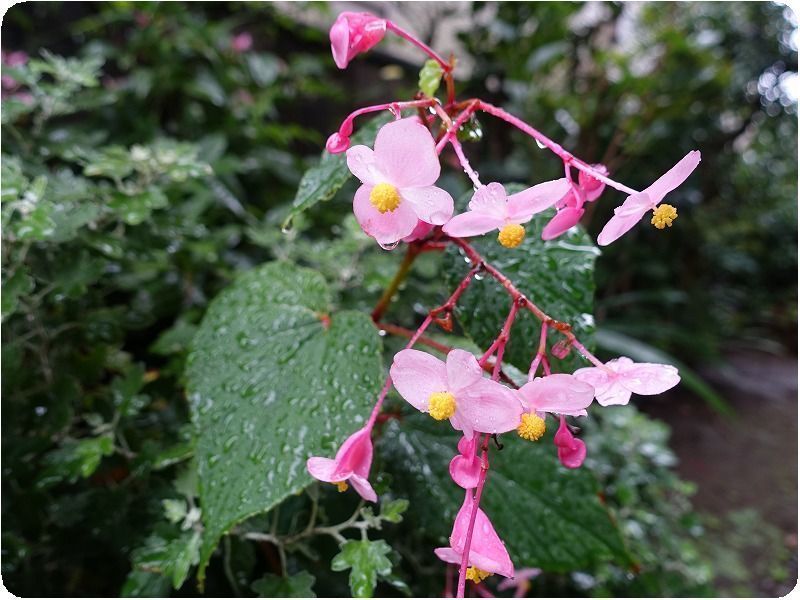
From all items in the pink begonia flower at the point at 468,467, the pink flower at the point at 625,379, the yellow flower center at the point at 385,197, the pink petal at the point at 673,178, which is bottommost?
the pink begonia flower at the point at 468,467

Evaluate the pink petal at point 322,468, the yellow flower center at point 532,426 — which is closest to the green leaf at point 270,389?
the pink petal at point 322,468

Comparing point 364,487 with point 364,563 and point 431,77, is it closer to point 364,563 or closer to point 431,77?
point 364,563

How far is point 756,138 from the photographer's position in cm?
299

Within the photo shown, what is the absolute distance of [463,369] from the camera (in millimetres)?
330

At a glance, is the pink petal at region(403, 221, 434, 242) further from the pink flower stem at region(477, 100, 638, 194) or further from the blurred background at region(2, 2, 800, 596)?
the blurred background at region(2, 2, 800, 596)

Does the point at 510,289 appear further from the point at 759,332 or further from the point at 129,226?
the point at 759,332

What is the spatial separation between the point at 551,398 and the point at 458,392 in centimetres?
5

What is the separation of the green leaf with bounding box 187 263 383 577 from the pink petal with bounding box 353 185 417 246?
12 centimetres

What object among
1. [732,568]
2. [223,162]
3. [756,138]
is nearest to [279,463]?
[223,162]

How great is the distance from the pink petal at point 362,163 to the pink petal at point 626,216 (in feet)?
0.46

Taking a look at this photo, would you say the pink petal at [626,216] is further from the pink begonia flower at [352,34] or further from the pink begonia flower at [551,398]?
the pink begonia flower at [352,34]

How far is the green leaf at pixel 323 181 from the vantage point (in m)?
0.43

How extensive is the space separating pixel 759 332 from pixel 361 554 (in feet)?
13.7

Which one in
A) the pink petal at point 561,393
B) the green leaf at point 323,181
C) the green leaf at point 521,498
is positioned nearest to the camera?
the pink petal at point 561,393
